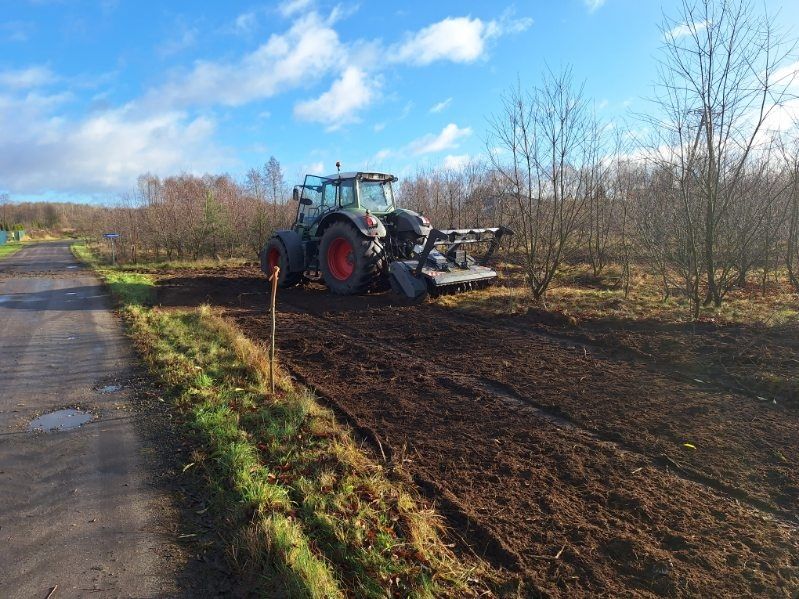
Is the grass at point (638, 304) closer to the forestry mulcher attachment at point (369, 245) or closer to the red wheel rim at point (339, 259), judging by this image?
the forestry mulcher attachment at point (369, 245)

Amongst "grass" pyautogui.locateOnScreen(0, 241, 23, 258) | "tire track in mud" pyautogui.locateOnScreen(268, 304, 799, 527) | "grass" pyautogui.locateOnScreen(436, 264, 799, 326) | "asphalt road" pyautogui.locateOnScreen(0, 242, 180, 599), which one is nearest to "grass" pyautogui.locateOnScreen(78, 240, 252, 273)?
"grass" pyautogui.locateOnScreen(0, 241, 23, 258)

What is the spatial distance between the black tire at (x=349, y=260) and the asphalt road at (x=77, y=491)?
461 cm

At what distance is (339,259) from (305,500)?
8.49 meters

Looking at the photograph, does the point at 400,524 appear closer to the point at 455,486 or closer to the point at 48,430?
the point at 455,486

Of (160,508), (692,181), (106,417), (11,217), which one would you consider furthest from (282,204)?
(11,217)

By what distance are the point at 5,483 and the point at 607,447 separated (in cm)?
411

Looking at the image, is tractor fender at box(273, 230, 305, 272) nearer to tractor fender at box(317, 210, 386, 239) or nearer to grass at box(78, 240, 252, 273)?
tractor fender at box(317, 210, 386, 239)

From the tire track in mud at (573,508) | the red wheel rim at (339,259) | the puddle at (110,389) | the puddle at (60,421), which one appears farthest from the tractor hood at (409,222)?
the puddle at (60,421)

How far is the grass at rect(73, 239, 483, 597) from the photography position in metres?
2.40

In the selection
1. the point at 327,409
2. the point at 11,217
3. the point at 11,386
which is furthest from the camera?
the point at 11,217

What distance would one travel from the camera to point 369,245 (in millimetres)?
9992

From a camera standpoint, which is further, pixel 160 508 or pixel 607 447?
pixel 607 447

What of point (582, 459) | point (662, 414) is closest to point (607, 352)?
point (662, 414)

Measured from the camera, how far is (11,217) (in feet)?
260
